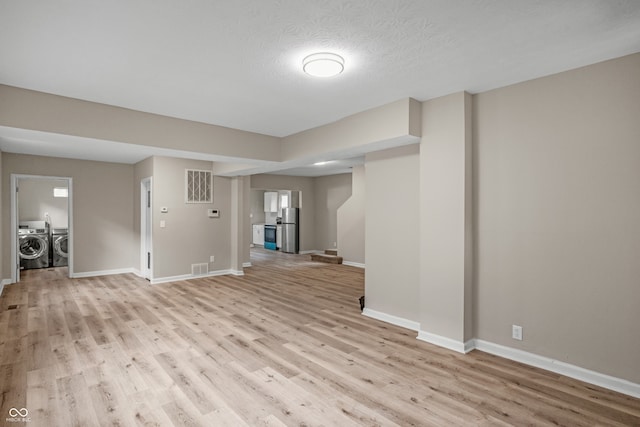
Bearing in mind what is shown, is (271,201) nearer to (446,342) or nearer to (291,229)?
(291,229)

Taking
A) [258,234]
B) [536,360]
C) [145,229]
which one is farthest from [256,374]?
[258,234]

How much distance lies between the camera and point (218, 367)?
284 cm

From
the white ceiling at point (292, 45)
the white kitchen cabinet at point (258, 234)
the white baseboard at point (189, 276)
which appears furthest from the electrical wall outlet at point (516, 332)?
the white kitchen cabinet at point (258, 234)

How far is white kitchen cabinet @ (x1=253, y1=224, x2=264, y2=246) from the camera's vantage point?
12484 millimetres

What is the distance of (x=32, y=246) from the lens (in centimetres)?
747

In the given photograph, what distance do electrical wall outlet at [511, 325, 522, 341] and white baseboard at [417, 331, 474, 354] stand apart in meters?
0.39

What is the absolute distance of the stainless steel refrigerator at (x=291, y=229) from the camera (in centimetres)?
1047

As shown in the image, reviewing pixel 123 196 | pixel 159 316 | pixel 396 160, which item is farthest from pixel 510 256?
pixel 123 196

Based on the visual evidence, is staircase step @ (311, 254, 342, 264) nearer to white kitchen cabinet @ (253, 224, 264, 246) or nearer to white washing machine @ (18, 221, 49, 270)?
white kitchen cabinet @ (253, 224, 264, 246)

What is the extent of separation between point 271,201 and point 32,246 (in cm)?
664

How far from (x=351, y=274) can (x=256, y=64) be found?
5328 mm

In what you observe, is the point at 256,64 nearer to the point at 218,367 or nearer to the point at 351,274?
the point at 218,367

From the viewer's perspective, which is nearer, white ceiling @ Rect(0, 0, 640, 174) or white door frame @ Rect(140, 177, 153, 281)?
white ceiling @ Rect(0, 0, 640, 174)

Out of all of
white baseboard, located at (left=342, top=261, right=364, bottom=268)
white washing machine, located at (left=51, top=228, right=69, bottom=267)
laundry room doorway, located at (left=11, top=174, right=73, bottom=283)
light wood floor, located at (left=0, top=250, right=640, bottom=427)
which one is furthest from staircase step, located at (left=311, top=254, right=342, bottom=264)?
white washing machine, located at (left=51, top=228, right=69, bottom=267)
